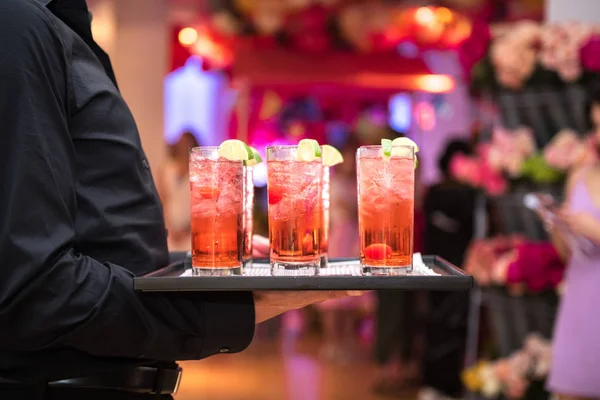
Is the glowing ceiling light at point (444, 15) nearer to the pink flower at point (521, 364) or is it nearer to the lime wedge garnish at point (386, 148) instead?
the pink flower at point (521, 364)

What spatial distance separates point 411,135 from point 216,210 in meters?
8.49

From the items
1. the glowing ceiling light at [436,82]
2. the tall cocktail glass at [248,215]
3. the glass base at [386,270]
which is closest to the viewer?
the glass base at [386,270]

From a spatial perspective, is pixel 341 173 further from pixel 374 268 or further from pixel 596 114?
pixel 374 268

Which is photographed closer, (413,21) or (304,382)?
(304,382)

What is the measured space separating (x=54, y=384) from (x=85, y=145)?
0.40 m

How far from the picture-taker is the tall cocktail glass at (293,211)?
4.99 feet

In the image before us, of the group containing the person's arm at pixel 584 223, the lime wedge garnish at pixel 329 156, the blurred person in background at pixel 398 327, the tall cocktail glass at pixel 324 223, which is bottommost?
the blurred person in background at pixel 398 327

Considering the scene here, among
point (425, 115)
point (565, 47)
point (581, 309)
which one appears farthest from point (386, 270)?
point (425, 115)

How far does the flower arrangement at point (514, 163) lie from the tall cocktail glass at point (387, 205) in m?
2.78

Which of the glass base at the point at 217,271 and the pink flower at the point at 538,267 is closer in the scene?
the glass base at the point at 217,271

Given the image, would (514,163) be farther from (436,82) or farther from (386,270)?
(436,82)

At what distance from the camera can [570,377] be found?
150 inches

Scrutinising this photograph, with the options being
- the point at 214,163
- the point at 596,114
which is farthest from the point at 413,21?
the point at 214,163

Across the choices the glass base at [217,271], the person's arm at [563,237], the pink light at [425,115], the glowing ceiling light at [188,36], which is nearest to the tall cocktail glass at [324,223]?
the glass base at [217,271]
